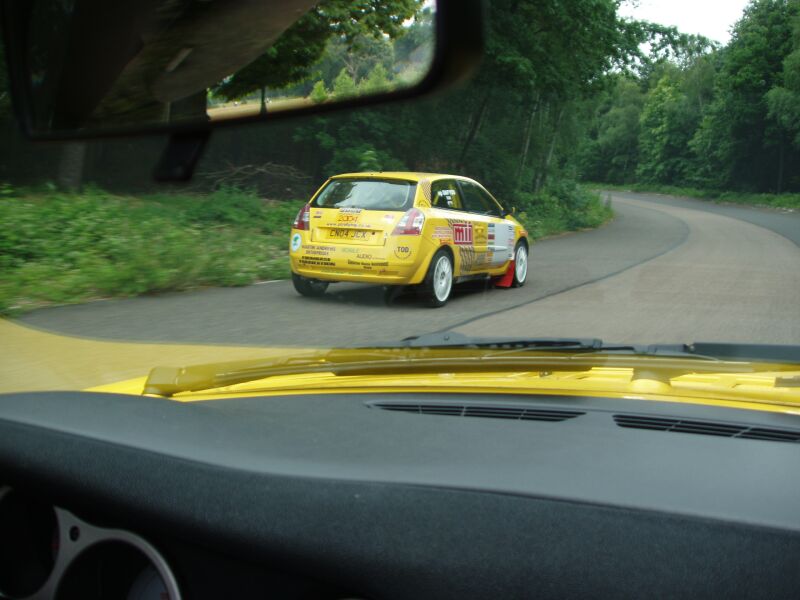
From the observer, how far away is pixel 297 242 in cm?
923

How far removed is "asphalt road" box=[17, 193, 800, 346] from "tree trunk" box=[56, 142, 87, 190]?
7.19 meters

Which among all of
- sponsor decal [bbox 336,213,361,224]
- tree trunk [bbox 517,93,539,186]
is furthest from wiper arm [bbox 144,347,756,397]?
tree trunk [bbox 517,93,539,186]

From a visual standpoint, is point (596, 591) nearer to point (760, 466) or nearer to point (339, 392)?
point (760, 466)

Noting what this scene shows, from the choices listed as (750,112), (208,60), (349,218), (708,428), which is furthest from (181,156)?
(750,112)

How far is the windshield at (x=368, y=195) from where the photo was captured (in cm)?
895

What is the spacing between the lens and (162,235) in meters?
10.9

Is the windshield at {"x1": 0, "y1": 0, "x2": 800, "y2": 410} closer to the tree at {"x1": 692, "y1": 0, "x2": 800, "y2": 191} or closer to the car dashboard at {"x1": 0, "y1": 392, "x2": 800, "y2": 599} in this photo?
the tree at {"x1": 692, "y1": 0, "x2": 800, "y2": 191}

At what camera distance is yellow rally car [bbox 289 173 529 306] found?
8.89 metres

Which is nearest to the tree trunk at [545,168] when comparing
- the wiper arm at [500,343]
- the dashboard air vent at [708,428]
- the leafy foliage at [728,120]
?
the leafy foliage at [728,120]

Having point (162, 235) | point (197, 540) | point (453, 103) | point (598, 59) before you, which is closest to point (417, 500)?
point (197, 540)

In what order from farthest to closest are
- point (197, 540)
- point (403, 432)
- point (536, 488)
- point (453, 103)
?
1. point (453, 103)
2. point (403, 432)
3. point (197, 540)
4. point (536, 488)

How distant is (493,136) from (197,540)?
1250 centimetres

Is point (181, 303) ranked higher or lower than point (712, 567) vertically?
lower

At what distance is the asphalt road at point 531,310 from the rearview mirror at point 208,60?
3.85 meters
